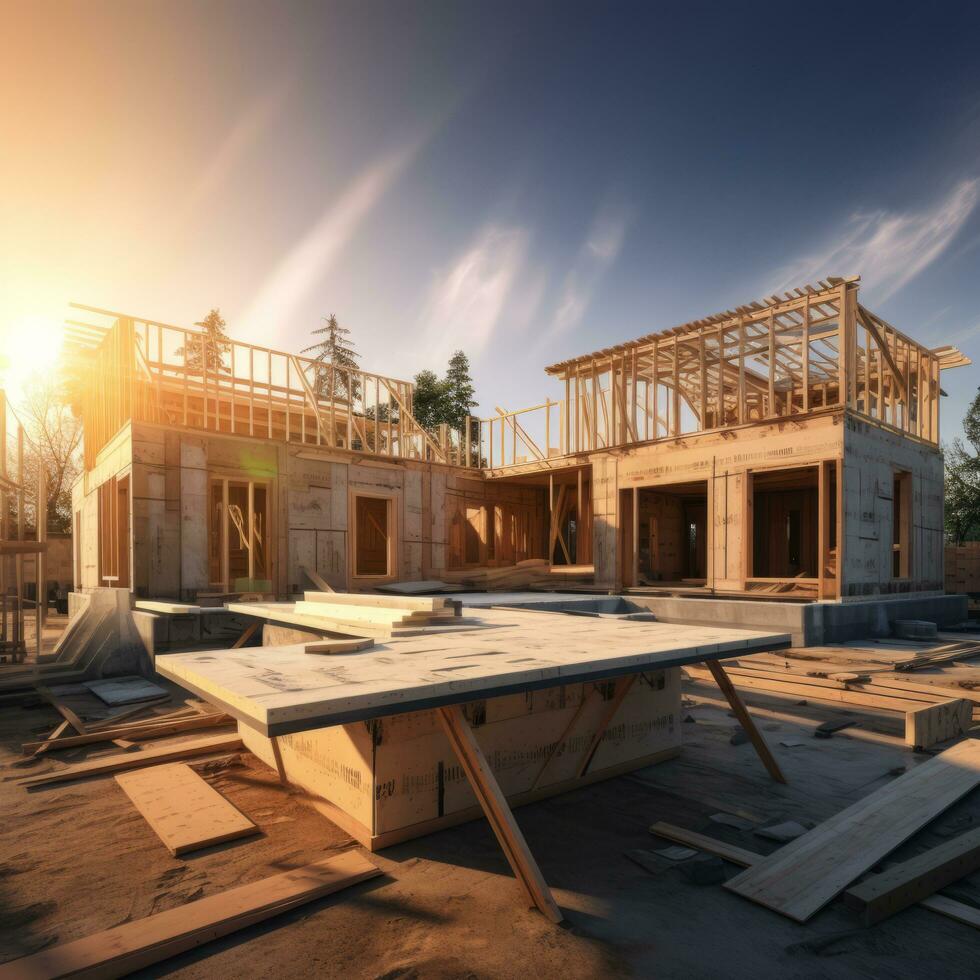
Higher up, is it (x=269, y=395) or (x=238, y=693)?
(x=269, y=395)

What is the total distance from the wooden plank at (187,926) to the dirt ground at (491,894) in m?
0.06

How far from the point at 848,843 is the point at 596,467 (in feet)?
45.8

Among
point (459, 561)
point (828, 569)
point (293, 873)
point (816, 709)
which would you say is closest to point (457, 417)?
point (459, 561)

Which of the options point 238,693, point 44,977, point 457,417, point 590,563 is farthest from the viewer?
point 457,417

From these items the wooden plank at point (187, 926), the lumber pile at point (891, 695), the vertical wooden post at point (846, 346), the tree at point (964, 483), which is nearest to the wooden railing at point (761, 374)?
the vertical wooden post at point (846, 346)

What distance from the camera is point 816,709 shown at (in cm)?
740

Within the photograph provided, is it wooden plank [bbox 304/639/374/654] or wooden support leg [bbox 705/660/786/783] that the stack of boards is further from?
wooden support leg [bbox 705/660/786/783]

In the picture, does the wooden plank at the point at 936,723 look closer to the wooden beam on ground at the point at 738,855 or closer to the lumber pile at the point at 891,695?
the lumber pile at the point at 891,695

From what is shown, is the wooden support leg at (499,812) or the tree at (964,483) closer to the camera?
the wooden support leg at (499,812)

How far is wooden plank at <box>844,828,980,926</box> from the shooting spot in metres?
3.00

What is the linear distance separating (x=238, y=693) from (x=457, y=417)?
3552 centimetres

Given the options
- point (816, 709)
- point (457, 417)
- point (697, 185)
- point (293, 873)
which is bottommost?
point (816, 709)

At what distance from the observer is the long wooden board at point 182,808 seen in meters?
3.93

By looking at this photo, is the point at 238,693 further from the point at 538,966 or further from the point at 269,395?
the point at 269,395
